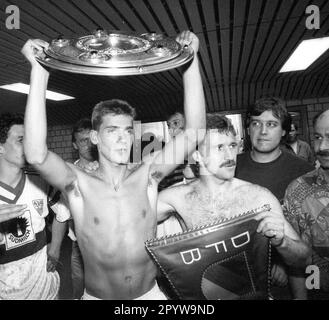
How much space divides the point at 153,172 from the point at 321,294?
142 cm

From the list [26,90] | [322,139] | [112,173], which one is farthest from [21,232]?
[26,90]

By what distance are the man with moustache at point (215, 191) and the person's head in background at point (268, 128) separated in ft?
1.95

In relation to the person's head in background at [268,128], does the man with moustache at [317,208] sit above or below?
below

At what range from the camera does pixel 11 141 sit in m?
2.47

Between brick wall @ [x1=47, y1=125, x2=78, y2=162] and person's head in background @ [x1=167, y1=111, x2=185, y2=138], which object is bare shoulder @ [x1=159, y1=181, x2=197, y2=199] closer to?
person's head in background @ [x1=167, y1=111, x2=185, y2=138]

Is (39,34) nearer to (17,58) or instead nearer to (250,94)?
(17,58)

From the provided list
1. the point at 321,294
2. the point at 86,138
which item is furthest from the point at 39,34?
the point at 321,294

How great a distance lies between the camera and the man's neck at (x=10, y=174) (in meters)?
2.44

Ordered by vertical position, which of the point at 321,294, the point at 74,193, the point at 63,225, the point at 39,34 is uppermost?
the point at 39,34

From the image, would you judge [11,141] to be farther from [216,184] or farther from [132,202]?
[216,184]

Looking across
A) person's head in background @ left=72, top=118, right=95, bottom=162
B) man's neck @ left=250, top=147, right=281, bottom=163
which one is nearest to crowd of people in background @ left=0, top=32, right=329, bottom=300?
man's neck @ left=250, top=147, right=281, bottom=163

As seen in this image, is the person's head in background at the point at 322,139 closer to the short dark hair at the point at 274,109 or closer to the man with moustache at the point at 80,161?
the short dark hair at the point at 274,109

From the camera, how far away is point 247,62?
18.7ft

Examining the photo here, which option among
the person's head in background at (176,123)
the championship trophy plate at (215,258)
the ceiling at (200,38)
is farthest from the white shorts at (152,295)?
the person's head in background at (176,123)
